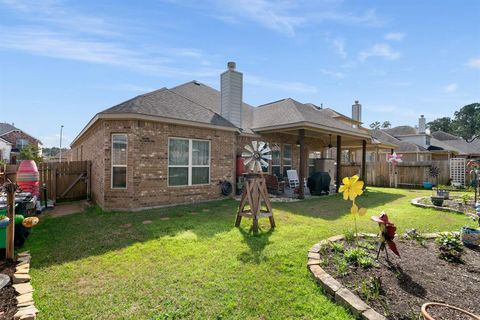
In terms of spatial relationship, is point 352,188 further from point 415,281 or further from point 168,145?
point 168,145

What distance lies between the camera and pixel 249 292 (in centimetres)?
297

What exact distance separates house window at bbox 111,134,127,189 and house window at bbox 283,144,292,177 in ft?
28.3

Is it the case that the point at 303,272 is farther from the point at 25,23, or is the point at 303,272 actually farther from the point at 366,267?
the point at 25,23

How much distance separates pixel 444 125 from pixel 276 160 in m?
70.3

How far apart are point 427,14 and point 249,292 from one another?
868cm

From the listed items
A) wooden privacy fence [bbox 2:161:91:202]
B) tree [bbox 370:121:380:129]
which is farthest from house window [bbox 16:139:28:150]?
tree [bbox 370:121:380:129]

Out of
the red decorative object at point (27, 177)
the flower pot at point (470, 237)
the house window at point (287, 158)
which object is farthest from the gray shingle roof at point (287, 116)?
the red decorative object at point (27, 177)

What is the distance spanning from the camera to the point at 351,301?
2631 mm

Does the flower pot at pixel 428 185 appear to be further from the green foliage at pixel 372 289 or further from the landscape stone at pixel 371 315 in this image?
the landscape stone at pixel 371 315

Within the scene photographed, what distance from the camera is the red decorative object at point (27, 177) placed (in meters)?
7.49

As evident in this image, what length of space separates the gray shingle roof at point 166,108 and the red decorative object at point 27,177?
116 inches

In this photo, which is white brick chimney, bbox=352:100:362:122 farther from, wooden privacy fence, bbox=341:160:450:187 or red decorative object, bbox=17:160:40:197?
red decorative object, bbox=17:160:40:197

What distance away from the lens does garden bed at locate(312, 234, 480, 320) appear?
263 cm

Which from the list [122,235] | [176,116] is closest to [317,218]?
[122,235]
